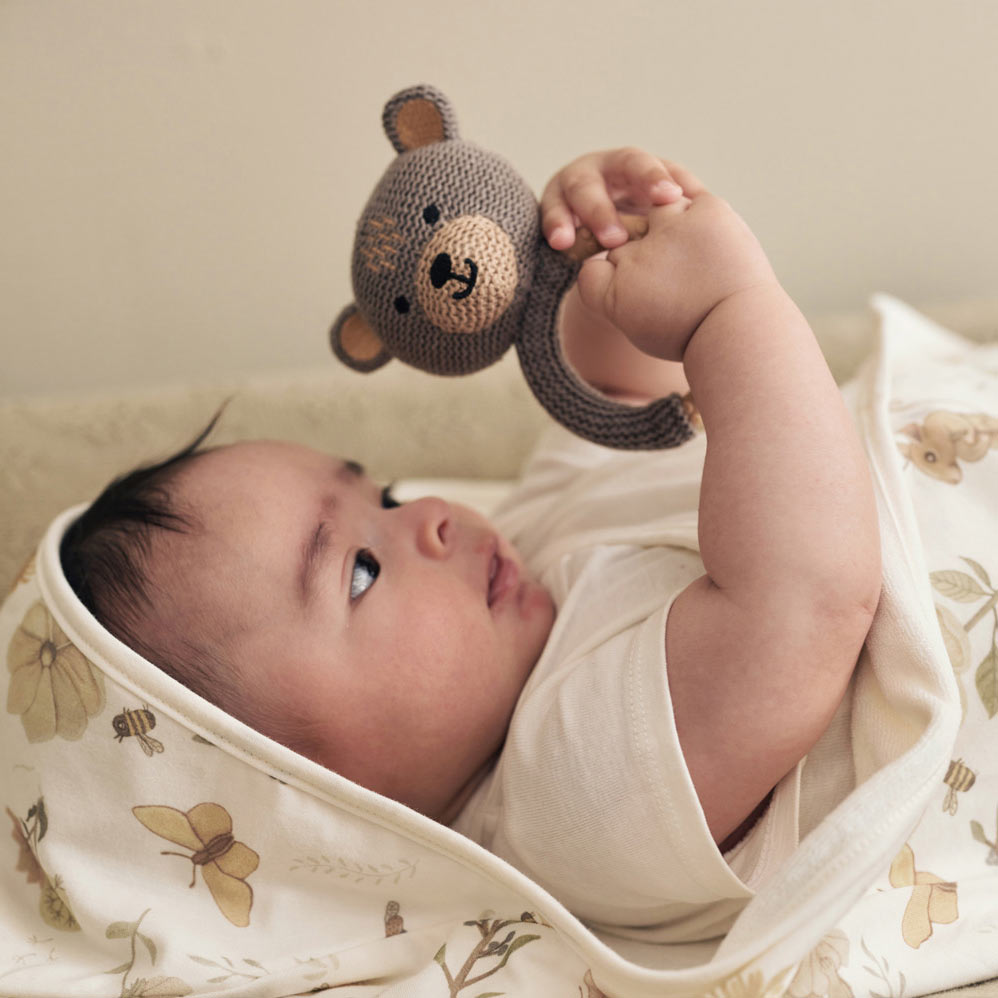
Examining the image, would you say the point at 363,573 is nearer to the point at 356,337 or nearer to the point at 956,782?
the point at 356,337

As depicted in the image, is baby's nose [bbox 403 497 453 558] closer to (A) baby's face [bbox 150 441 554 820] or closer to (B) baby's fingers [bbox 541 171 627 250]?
(A) baby's face [bbox 150 441 554 820]

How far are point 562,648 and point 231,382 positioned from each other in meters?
0.65

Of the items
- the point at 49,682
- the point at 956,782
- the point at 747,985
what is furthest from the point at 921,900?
the point at 49,682

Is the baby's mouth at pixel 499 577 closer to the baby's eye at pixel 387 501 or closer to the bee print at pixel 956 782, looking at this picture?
the baby's eye at pixel 387 501

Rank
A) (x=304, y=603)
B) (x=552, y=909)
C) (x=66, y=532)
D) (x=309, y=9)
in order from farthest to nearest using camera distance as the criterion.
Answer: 1. (x=309, y=9)
2. (x=66, y=532)
3. (x=304, y=603)
4. (x=552, y=909)

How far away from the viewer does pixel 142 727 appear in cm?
66

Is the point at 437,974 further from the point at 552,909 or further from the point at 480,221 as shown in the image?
the point at 480,221

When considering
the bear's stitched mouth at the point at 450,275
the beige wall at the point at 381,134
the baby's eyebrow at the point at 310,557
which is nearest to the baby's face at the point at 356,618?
the baby's eyebrow at the point at 310,557

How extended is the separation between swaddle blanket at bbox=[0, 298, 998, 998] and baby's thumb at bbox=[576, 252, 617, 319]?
23 centimetres

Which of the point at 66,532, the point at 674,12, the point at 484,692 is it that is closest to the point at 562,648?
the point at 484,692

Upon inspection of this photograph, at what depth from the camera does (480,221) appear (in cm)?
61

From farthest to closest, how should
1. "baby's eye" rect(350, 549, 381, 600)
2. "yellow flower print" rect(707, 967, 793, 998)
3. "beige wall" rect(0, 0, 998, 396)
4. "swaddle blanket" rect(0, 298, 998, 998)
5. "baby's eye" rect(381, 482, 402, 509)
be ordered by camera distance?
"beige wall" rect(0, 0, 998, 396), "baby's eye" rect(381, 482, 402, 509), "baby's eye" rect(350, 549, 381, 600), "swaddle blanket" rect(0, 298, 998, 998), "yellow flower print" rect(707, 967, 793, 998)

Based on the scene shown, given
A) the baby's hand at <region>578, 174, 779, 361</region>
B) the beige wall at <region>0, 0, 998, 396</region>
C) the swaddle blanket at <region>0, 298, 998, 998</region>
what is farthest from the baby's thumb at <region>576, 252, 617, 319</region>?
the beige wall at <region>0, 0, 998, 396</region>

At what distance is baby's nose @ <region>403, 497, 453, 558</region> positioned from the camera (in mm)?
736
